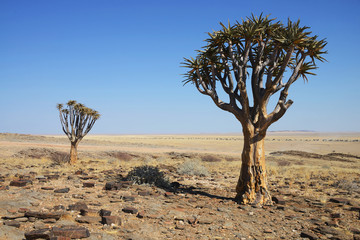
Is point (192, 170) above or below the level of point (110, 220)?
below

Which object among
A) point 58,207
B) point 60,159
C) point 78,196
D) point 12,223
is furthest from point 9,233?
point 60,159

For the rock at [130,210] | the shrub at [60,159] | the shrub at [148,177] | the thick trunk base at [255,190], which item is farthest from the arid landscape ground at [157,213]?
the shrub at [60,159]

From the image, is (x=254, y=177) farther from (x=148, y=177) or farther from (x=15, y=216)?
(x=15, y=216)

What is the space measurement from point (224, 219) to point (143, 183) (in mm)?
4743

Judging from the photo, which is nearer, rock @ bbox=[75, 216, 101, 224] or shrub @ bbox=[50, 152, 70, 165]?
rock @ bbox=[75, 216, 101, 224]

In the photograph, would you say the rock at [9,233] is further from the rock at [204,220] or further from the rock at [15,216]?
the rock at [204,220]

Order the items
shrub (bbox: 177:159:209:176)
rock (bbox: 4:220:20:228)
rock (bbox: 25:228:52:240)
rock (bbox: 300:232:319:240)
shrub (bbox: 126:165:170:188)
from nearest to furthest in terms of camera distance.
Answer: rock (bbox: 25:228:52:240)
rock (bbox: 4:220:20:228)
rock (bbox: 300:232:319:240)
shrub (bbox: 126:165:170:188)
shrub (bbox: 177:159:209:176)

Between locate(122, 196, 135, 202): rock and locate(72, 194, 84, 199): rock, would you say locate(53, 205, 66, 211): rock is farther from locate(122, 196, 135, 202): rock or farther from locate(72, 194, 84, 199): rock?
locate(122, 196, 135, 202): rock

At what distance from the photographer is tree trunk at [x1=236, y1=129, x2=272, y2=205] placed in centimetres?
948

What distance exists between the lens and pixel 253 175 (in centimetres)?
959

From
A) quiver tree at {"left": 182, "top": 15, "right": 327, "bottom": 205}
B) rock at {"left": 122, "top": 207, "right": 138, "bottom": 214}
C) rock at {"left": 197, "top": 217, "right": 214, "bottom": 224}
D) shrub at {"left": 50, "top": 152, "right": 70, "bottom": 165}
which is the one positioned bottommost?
rock at {"left": 197, "top": 217, "right": 214, "bottom": 224}

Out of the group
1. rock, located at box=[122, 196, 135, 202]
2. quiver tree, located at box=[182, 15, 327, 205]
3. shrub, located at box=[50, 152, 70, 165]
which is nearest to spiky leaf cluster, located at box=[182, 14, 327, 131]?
quiver tree, located at box=[182, 15, 327, 205]

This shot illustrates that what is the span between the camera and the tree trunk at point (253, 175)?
9477 mm

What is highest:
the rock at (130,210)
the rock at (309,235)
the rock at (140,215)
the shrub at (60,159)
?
the shrub at (60,159)
